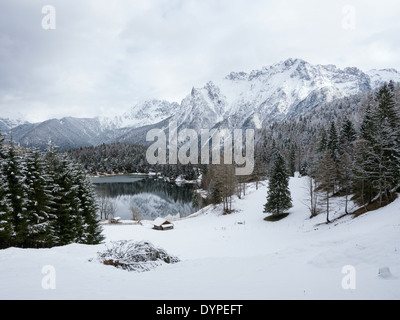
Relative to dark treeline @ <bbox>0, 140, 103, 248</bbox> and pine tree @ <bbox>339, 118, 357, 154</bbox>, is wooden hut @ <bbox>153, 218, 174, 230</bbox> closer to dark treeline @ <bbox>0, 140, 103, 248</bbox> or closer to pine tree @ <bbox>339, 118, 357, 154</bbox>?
dark treeline @ <bbox>0, 140, 103, 248</bbox>

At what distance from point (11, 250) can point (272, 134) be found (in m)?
189

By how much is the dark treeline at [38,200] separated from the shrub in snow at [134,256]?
976 cm

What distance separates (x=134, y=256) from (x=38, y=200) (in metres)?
12.6

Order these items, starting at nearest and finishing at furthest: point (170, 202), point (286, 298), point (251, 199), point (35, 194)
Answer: point (286, 298) → point (35, 194) → point (251, 199) → point (170, 202)

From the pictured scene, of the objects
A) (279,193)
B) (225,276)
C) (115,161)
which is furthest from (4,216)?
(115,161)

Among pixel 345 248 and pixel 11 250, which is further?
pixel 11 250

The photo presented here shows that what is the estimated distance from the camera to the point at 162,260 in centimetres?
1321

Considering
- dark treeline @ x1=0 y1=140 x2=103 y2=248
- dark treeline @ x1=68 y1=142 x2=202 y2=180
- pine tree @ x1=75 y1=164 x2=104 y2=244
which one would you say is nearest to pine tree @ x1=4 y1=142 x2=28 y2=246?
dark treeline @ x1=0 y1=140 x2=103 y2=248

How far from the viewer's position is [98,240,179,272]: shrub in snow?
11875mm

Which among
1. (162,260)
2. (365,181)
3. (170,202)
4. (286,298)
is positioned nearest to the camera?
(286,298)

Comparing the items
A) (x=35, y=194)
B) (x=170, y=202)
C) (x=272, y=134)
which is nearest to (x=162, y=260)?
(x=35, y=194)

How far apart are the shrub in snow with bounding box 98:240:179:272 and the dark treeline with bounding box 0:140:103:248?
32.0 feet
